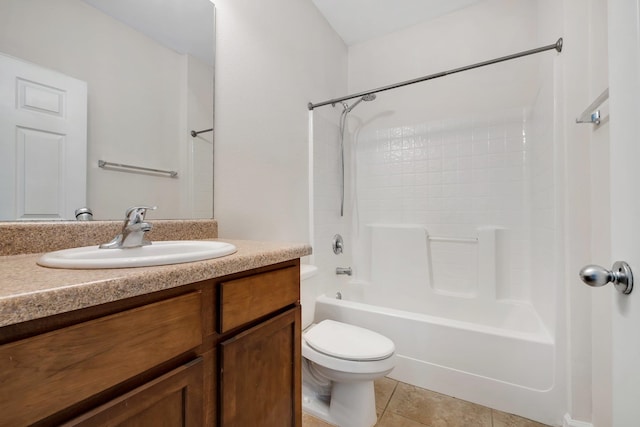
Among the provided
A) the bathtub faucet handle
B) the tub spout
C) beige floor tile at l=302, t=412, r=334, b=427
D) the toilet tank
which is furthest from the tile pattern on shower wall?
beige floor tile at l=302, t=412, r=334, b=427

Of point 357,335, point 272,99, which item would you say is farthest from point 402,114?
point 357,335

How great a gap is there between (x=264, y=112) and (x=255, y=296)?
1162 mm

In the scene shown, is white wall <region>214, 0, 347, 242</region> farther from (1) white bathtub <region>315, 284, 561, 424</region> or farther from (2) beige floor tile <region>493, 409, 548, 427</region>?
(2) beige floor tile <region>493, 409, 548, 427</region>

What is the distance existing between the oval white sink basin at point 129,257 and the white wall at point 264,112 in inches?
16.1

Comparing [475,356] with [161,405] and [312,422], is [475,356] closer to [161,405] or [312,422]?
[312,422]

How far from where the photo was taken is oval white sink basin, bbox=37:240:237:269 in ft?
1.68

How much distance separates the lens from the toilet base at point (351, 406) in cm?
125

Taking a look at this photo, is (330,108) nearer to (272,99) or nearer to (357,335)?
(272,99)

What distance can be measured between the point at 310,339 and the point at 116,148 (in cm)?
113

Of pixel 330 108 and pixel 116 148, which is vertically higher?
pixel 330 108

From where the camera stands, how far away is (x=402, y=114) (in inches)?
92.7

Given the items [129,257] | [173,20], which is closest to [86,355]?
[129,257]

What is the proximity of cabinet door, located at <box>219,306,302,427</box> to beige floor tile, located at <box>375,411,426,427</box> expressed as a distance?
64 centimetres

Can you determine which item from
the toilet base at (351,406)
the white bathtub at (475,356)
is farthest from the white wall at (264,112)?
the toilet base at (351,406)
